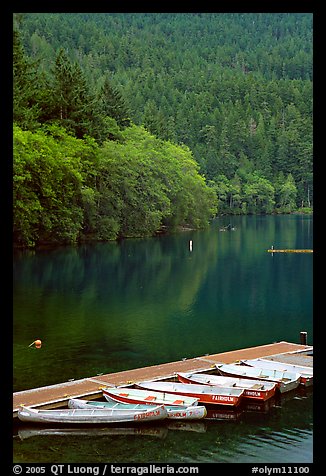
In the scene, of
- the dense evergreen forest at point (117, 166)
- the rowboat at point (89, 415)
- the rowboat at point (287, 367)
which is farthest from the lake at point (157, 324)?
the dense evergreen forest at point (117, 166)

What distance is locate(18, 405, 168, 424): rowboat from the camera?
15883 millimetres

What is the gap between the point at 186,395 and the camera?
57.7ft

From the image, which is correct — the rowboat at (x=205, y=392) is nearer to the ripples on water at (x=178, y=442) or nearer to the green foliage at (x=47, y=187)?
the ripples on water at (x=178, y=442)

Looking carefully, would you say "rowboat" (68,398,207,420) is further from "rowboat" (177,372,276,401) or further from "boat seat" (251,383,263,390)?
"boat seat" (251,383,263,390)

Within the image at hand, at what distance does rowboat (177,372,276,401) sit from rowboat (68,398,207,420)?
1.79 m

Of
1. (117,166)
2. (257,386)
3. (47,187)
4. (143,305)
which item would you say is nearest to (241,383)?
(257,386)

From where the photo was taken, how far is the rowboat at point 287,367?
64.1 ft

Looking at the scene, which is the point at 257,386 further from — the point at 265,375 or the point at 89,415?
the point at 89,415

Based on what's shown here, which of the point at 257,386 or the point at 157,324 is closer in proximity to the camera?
the point at 257,386

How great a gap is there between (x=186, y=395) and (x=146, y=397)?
3.39 ft

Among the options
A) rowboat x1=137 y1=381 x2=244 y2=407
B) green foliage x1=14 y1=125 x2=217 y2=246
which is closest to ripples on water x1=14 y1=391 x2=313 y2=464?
rowboat x1=137 y1=381 x2=244 y2=407

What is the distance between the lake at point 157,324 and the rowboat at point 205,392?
530mm
